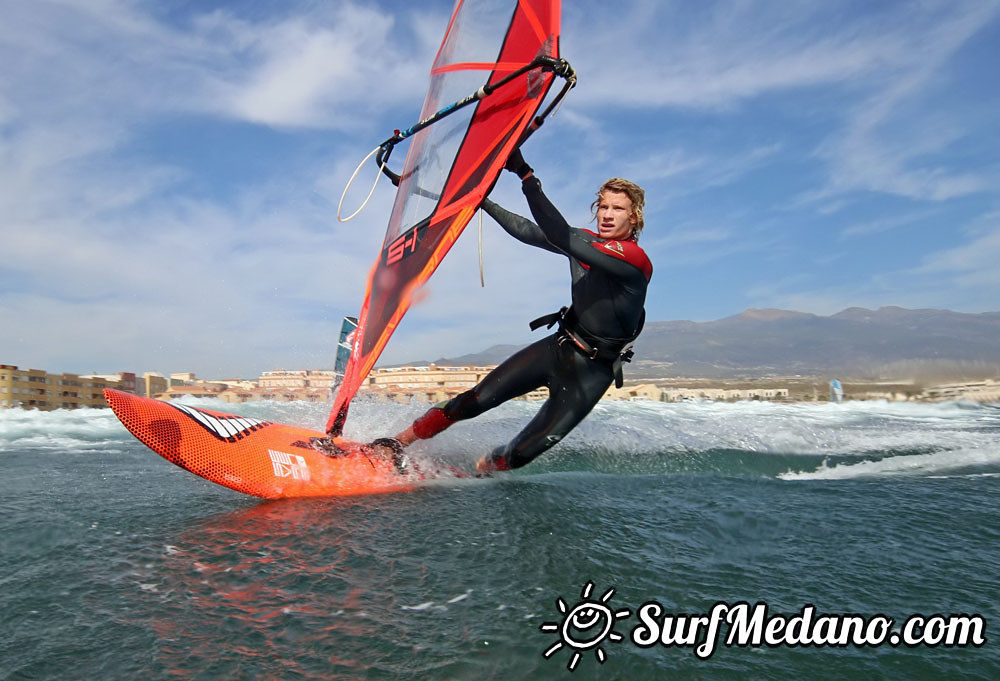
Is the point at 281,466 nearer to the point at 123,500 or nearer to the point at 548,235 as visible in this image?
the point at 123,500

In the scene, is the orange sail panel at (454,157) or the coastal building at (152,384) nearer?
the orange sail panel at (454,157)

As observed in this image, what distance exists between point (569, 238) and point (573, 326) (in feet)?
2.66

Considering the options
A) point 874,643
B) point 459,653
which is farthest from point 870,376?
point 459,653

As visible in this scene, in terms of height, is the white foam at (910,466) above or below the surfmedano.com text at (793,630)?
below

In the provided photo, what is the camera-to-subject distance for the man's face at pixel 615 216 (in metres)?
3.81

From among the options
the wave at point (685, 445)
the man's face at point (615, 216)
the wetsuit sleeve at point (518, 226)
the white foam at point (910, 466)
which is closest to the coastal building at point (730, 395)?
the wave at point (685, 445)

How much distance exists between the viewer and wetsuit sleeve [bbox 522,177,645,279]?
3.53 metres

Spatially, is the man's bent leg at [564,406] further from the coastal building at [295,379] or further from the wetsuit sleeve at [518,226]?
the coastal building at [295,379]

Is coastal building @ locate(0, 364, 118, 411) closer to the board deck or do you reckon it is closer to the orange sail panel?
the board deck

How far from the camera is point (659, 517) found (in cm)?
318

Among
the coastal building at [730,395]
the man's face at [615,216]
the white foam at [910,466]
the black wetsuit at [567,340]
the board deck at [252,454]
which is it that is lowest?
the coastal building at [730,395]

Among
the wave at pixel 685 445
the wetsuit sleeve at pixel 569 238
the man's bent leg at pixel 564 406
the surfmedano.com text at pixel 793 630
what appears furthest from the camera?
the wave at pixel 685 445

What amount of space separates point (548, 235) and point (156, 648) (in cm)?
291

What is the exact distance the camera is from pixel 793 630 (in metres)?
1.82
